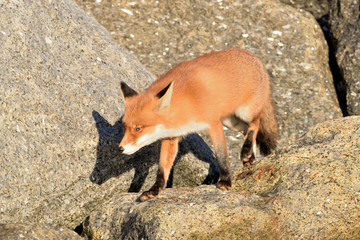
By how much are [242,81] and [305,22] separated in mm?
3681

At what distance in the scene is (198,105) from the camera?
15.8 ft

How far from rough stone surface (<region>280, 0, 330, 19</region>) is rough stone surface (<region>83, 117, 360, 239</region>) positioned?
4.95 meters

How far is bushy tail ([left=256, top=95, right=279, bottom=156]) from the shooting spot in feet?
20.0

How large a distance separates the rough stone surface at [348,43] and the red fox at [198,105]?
2194 millimetres

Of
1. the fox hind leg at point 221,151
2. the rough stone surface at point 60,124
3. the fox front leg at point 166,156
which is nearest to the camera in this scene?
the rough stone surface at point 60,124

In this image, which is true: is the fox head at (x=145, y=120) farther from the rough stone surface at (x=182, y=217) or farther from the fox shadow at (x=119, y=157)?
the fox shadow at (x=119, y=157)

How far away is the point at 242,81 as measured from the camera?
5395 mm

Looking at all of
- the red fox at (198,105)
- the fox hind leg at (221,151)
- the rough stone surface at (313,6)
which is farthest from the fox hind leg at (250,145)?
the rough stone surface at (313,6)

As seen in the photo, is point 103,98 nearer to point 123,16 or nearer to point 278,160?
point 278,160

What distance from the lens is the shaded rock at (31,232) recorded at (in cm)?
392

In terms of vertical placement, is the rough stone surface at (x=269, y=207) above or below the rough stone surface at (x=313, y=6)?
above

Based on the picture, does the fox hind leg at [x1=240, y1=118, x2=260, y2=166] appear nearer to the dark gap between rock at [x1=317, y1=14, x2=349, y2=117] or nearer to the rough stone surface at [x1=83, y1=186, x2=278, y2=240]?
the rough stone surface at [x1=83, y1=186, x2=278, y2=240]

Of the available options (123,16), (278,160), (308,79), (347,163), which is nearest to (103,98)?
(278,160)

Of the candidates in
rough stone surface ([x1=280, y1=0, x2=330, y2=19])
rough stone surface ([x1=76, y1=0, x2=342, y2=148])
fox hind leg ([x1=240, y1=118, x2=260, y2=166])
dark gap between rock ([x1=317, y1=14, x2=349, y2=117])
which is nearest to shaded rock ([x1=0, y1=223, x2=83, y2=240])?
fox hind leg ([x1=240, y1=118, x2=260, y2=166])
